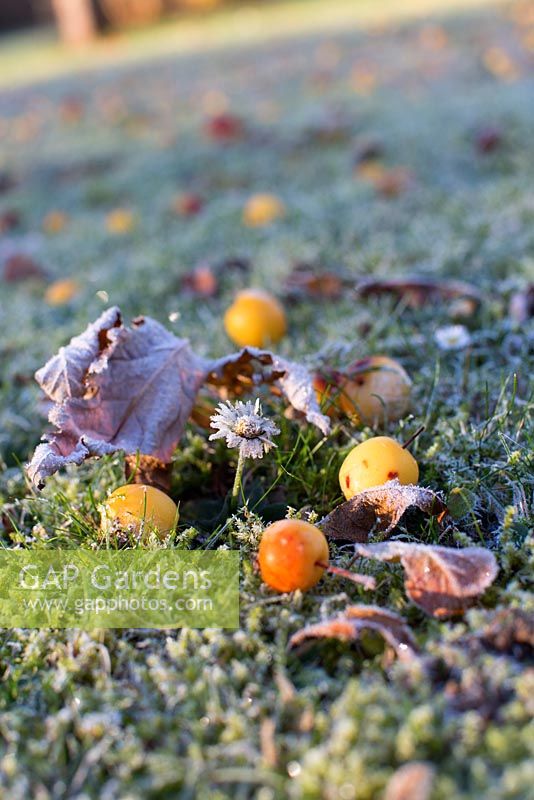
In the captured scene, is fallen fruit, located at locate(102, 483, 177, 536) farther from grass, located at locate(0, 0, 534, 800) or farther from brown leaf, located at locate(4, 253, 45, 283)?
brown leaf, located at locate(4, 253, 45, 283)

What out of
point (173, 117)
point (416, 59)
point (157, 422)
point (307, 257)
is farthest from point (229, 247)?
point (416, 59)

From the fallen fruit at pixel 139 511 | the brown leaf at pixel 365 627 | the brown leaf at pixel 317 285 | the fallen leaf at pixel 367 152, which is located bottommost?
the fallen leaf at pixel 367 152

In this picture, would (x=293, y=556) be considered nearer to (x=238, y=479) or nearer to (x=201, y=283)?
(x=238, y=479)

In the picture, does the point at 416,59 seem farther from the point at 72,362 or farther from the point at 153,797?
the point at 153,797

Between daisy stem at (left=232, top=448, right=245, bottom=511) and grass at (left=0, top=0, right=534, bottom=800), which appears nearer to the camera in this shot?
grass at (left=0, top=0, right=534, bottom=800)

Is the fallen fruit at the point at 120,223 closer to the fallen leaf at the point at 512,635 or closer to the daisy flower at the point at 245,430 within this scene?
the daisy flower at the point at 245,430

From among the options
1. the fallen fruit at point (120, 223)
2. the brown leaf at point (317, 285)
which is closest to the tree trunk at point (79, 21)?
the fallen fruit at point (120, 223)

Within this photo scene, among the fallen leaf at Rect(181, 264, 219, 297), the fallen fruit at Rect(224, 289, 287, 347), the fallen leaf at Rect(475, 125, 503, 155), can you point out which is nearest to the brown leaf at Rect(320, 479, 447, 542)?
the fallen fruit at Rect(224, 289, 287, 347)
